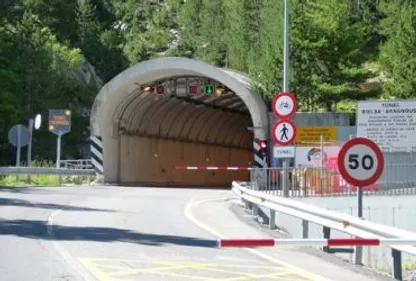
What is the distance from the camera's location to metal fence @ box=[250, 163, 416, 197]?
22.7m

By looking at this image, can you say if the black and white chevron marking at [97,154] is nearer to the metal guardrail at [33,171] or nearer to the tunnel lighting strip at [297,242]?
the metal guardrail at [33,171]

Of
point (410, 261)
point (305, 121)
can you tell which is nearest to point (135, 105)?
point (305, 121)

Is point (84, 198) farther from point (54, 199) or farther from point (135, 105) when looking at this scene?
point (135, 105)

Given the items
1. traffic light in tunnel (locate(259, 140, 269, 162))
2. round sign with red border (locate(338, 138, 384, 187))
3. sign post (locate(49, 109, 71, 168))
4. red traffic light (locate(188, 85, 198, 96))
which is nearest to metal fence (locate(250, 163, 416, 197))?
round sign with red border (locate(338, 138, 384, 187))

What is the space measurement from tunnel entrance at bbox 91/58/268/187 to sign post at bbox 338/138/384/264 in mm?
23859

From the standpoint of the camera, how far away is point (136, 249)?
511 inches

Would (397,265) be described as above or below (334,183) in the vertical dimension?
below

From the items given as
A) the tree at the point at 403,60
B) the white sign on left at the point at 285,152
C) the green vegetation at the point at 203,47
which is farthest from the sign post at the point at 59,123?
the white sign on left at the point at 285,152

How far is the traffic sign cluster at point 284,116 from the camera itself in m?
19.3

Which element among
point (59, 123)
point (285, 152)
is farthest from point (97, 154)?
point (285, 152)

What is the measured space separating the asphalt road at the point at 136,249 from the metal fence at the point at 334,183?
2.71 meters

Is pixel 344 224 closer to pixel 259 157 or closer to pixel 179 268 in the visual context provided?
pixel 179 268

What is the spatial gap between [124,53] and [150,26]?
20076 mm

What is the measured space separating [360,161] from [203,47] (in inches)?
3069
